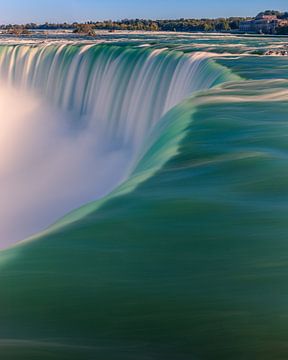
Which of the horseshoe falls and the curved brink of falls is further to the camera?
the curved brink of falls

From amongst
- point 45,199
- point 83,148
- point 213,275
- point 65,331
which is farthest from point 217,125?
point 83,148

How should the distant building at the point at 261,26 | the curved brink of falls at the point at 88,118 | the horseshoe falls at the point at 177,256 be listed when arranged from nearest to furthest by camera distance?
the horseshoe falls at the point at 177,256 → the curved brink of falls at the point at 88,118 → the distant building at the point at 261,26

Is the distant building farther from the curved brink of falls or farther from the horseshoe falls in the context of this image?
the horseshoe falls

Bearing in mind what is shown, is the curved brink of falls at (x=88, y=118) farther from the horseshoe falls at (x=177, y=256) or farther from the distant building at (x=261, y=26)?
the distant building at (x=261, y=26)

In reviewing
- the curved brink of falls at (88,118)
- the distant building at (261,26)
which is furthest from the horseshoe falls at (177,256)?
the distant building at (261,26)

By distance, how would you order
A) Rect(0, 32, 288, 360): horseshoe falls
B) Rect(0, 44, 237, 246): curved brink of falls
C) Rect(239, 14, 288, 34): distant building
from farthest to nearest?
Rect(239, 14, 288, 34): distant building < Rect(0, 44, 237, 246): curved brink of falls < Rect(0, 32, 288, 360): horseshoe falls

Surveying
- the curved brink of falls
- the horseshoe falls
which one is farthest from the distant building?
the horseshoe falls

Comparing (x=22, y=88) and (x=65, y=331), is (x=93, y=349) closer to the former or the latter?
(x=65, y=331)

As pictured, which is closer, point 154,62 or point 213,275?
point 213,275

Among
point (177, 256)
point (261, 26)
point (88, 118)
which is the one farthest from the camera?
point (261, 26)

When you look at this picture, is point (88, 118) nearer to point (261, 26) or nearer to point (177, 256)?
point (177, 256)

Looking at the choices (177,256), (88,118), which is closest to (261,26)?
(88,118)
